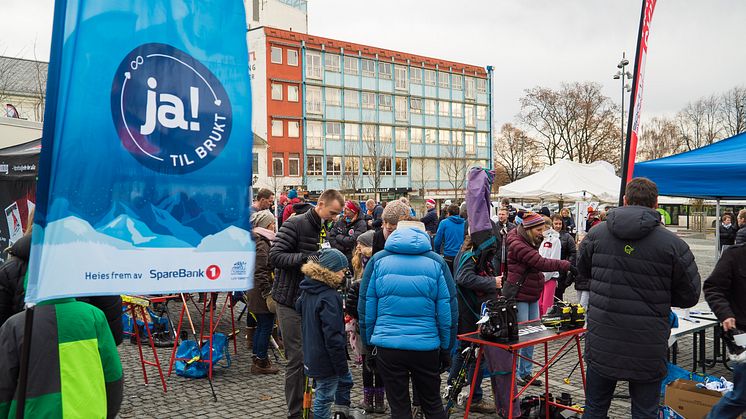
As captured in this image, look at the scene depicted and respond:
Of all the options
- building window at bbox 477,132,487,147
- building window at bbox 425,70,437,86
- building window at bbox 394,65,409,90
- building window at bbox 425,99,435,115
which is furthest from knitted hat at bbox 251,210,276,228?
building window at bbox 477,132,487,147

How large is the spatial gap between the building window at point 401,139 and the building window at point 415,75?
5114 millimetres

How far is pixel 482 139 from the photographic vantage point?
209ft

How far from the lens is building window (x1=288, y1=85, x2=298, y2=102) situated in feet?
160

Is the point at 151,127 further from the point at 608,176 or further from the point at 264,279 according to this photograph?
the point at 608,176

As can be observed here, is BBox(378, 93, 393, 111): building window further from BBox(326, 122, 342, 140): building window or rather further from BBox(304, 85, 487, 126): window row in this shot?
BBox(326, 122, 342, 140): building window

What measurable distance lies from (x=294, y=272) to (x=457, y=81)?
58.0 metres

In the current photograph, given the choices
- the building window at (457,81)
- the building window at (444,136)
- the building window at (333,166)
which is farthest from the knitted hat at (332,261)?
the building window at (457,81)

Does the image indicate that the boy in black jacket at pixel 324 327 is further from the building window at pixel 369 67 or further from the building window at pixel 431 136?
the building window at pixel 431 136

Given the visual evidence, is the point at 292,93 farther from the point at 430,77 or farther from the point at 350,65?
the point at 430,77

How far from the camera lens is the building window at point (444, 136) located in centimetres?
5956

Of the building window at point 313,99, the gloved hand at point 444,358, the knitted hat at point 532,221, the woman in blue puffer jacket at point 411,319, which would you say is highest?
the building window at point 313,99

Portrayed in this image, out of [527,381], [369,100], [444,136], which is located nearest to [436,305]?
[527,381]

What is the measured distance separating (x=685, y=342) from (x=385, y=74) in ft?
162

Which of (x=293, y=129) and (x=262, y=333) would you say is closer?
(x=262, y=333)
